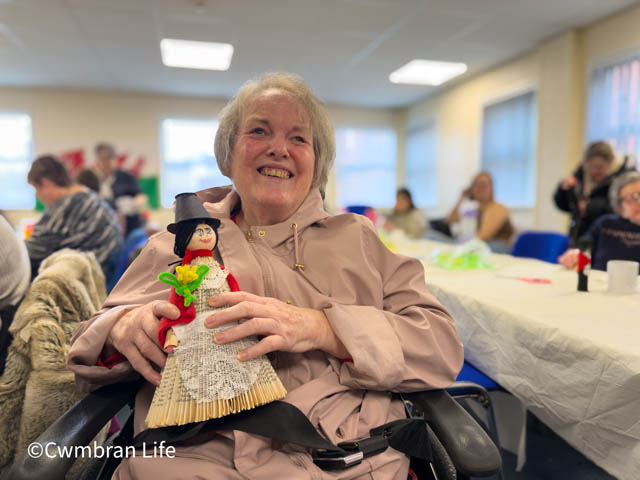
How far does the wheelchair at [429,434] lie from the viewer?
0.71m

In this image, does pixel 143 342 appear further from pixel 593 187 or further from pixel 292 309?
pixel 593 187

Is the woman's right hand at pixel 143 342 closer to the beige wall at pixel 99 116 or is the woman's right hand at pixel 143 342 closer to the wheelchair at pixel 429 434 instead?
the wheelchair at pixel 429 434

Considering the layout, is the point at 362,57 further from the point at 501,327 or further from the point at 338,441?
the point at 338,441

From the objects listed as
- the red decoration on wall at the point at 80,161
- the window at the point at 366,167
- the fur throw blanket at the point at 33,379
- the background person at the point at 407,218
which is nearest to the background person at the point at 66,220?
the fur throw blanket at the point at 33,379

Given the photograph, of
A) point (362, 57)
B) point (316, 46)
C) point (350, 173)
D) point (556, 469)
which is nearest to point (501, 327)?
point (556, 469)

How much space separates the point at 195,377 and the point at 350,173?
26.0 feet

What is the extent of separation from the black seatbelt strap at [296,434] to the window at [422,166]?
22.9 ft

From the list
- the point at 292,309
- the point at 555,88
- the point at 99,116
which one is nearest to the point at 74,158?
the point at 99,116

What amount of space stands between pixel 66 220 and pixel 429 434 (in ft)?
8.91

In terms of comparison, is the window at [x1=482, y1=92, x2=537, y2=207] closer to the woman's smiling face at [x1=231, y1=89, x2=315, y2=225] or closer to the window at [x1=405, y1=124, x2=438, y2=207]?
the window at [x1=405, y1=124, x2=438, y2=207]

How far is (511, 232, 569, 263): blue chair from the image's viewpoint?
2822 mm

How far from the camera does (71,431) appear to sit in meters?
0.80

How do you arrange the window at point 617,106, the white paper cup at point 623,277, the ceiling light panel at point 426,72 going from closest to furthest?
1. the white paper cup at point 623,277
2. the window at point 617,106
3. the ceiling light panel at point 426,72

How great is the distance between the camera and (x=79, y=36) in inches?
182
